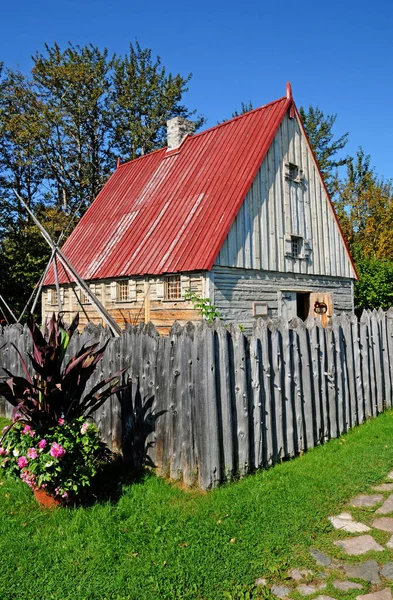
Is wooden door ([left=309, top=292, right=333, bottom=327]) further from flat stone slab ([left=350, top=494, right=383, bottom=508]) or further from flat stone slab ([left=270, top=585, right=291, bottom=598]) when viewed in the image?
flat stone slab ([left=270, top=585, right=291, bottom=598])

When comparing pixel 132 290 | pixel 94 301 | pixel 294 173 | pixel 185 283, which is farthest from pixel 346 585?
pixel 294 173

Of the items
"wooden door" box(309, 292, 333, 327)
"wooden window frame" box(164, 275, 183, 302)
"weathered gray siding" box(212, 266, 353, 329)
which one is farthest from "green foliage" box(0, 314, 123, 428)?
"wooden door" box(309, 292, 333, 327)

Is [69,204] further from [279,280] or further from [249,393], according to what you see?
[249,393]

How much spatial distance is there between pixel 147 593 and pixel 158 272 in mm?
9849

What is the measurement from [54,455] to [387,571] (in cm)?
289

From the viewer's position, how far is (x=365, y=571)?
3.29m

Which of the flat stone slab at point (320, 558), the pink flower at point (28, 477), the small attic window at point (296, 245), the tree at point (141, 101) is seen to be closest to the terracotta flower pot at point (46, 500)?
the pink flower at point (28, 477)

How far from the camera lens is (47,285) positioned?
1856 centimetres

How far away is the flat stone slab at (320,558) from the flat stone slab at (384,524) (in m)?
0.75

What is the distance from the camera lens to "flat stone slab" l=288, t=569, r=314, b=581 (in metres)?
3.22

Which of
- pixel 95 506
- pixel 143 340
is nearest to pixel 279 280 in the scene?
pixel 143 340

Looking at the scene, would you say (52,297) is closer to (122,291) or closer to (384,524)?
(122,291)

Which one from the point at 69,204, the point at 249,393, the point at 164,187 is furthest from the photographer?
the point at 69,204

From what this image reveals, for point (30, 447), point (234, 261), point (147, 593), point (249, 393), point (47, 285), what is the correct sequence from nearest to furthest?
1. point (147, 593)
2. point (30, 447)
3. point (249, 393)
4. point (234, 261)
5. point (47, 285)
